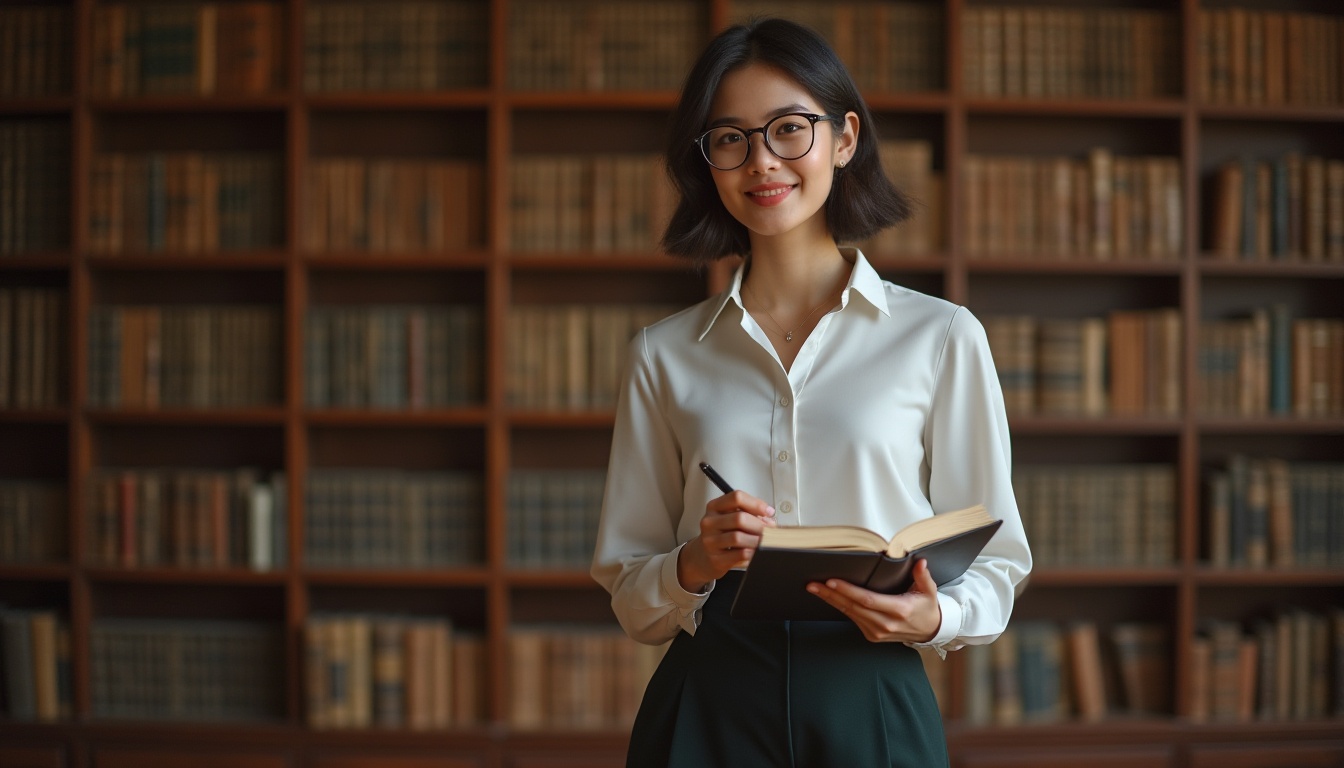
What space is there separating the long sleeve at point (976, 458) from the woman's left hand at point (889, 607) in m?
0.09

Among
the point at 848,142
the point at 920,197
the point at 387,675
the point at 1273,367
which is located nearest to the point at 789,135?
the point at 848,142

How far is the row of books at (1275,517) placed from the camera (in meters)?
2.83

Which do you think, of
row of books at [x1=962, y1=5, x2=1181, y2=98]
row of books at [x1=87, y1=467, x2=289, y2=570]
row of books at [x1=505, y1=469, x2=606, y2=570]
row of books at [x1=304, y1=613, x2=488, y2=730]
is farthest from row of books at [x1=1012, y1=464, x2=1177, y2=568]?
row of books at [x1=87, y1=467, x2=289, y2=570]

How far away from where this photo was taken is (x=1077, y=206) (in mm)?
2834

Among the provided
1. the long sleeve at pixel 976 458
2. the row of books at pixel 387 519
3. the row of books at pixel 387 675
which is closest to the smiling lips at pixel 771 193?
the long sleeve at pixel 976 458

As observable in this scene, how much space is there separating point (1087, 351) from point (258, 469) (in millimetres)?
2439

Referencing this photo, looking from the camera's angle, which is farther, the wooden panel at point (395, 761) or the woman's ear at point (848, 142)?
the wooden panel at point (395, 761)

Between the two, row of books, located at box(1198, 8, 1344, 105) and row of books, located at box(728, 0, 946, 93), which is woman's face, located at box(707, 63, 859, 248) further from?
row of books, located at box(1198, 8, 1344, 105)

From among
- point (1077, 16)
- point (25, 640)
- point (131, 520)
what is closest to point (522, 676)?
point (131, 520)

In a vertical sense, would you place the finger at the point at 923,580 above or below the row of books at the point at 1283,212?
below

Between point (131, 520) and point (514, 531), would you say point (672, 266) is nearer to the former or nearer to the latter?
point (514, 531)

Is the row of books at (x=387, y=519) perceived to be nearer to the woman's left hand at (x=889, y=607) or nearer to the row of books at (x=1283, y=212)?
the woman's left hand at (x=889, y=607)

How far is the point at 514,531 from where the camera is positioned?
2.85m

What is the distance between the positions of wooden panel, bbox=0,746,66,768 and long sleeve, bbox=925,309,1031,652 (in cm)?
270
